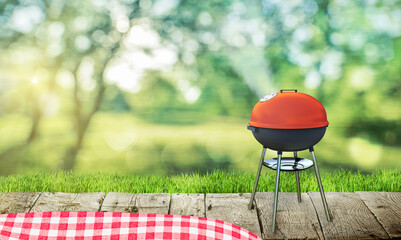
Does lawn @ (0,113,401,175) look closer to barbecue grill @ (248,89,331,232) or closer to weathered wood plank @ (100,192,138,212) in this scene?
weathered wood plank @ (100,192,138,212)

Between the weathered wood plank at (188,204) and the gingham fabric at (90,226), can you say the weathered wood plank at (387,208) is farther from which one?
the gingham fabric at (90,226)

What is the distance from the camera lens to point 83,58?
148 inches

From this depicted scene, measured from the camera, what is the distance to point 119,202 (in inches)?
120

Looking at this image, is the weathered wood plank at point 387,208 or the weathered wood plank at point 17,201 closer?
the weathered wood plank at point 387,208

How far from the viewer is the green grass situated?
11.1ft

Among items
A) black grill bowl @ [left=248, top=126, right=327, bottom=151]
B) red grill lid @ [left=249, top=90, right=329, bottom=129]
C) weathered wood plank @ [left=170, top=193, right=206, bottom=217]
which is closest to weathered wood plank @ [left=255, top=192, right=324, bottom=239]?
weathered wood plank @ [left=170, top=193, right=206, bottom=217]

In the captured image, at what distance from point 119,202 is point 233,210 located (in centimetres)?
95

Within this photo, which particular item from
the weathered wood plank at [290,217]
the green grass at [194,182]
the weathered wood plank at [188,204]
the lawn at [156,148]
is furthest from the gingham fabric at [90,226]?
the lawn at [156,148]

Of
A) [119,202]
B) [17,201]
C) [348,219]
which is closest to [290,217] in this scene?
[348,219]

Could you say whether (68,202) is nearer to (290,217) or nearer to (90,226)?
(90,226)

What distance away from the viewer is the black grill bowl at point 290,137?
8.00 feet

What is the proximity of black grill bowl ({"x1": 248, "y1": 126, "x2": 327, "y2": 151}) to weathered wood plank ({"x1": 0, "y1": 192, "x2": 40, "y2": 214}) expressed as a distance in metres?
1.97

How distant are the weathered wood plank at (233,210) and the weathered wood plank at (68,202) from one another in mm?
929

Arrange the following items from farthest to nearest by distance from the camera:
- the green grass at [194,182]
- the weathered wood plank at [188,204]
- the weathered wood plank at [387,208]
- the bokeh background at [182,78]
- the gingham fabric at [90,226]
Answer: the bokeh background at [182,78], the green grass at [194,182], the weathered wood plank at [188,204], the weathered wood plank at [387,208], the gingham fabric at [90,226]
